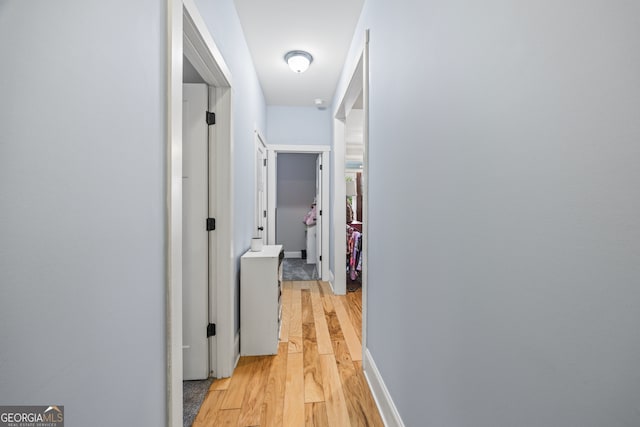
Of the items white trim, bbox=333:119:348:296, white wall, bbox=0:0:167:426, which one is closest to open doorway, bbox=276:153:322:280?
white trim, bbox=333:119:348:296

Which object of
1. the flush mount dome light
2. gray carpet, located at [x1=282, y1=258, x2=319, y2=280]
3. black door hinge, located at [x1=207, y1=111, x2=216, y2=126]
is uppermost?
the flush mount dome light

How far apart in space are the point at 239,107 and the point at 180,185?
147 cm

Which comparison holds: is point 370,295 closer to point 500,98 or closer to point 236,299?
point 236,299

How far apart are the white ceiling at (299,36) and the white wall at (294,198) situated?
9.91ft

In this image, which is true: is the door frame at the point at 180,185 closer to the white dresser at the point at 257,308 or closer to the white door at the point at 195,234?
the white door at the point at 195,234

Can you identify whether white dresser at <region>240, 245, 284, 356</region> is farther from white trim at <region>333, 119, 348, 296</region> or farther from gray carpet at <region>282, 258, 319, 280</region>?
gray carpet at <region>282, 258, 319, 280</region>

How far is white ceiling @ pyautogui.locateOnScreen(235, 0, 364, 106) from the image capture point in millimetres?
2287

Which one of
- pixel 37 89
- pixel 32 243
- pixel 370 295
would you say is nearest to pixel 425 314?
pixel 370 295

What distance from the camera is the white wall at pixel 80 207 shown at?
0.55 meters

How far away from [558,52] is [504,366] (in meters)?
0.68

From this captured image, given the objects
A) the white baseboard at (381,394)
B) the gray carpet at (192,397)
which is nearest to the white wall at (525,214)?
the white baseboard at (381,394)

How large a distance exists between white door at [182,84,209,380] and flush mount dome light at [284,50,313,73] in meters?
1.30

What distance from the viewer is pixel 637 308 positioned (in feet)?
1.43

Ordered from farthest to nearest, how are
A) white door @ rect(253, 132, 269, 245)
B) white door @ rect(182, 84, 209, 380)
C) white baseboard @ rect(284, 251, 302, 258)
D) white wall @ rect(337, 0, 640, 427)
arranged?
white baseboard @ rect(284, 251, 302, 258) < white door @ rect(253, 132, 269, 245) < white door @ rect(182, 84, 209, 380) < white wall @ rect(337, 0, 640, 427)
